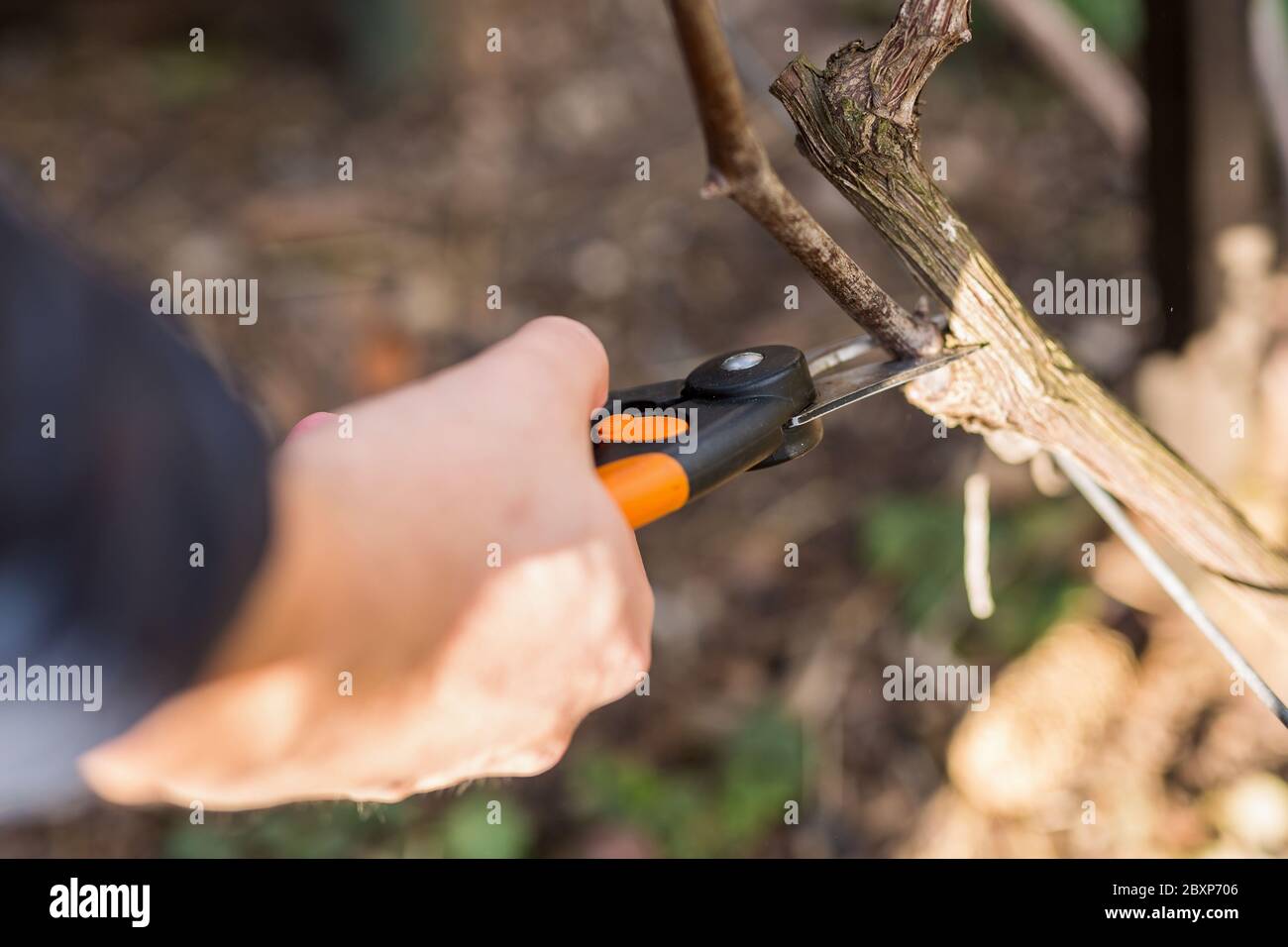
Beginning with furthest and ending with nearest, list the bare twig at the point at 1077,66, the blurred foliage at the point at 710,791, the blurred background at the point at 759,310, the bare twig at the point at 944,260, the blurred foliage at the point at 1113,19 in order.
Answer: the blurred foliage at the point at 1113,19 < the bare twig at the point at 1077,66 < the blurred foliage at the point at 710,791 < the blurred background at the point at 759,310 < the bare twig at the point at 944,260

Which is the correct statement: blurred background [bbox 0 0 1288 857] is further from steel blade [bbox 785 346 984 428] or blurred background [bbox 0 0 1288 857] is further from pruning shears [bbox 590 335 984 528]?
steel blade [bbox 785 346 984 428]

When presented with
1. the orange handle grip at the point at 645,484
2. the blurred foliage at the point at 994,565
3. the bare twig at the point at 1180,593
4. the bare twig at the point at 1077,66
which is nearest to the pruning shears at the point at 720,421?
the orange handle grip at the point at 645,484

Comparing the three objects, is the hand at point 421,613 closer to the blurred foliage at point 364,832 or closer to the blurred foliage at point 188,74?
the blurred foliage at point 364,832

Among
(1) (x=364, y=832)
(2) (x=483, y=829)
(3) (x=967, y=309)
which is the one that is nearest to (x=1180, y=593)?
(3) (x=967, y=309)

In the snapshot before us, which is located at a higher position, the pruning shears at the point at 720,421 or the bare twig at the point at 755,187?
the bare twig at the point at 755,187

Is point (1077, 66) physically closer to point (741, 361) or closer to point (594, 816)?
point (741, 361)

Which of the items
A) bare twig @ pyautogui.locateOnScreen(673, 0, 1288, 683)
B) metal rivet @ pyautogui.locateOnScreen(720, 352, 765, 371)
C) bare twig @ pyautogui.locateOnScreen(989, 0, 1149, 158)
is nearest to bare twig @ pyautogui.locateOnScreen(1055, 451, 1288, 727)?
bare twig @ pyautogui.locateOnScreen(673, 0, 1288, 683)
